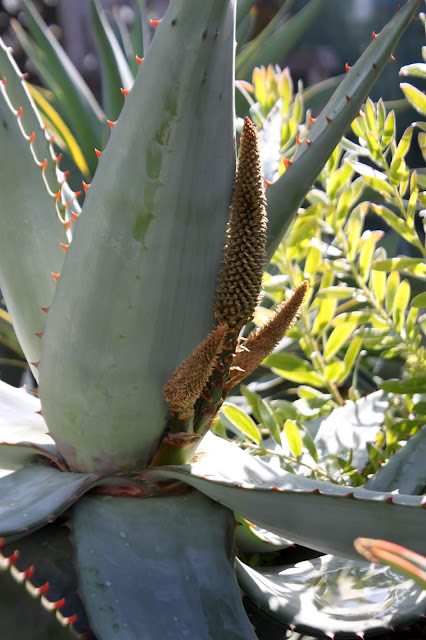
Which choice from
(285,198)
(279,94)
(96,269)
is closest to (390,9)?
(279,94)

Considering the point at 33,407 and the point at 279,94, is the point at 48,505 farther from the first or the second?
the point at 279,94

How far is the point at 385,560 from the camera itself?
1.11ft

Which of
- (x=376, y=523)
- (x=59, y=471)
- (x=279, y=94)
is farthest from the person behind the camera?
(x=279, y=94)

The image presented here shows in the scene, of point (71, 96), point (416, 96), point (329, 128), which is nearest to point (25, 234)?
point (329, 128)

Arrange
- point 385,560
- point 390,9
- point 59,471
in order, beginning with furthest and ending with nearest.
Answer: point 390,9, point 59,471, point 385,560

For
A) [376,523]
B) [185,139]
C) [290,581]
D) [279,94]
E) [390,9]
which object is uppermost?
[390,9]

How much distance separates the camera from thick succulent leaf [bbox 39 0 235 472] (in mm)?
507

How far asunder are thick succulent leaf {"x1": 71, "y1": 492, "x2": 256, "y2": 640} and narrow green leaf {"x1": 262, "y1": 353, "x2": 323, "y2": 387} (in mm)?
310

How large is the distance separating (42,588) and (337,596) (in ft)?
0.94

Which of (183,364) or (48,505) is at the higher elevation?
(183,364)

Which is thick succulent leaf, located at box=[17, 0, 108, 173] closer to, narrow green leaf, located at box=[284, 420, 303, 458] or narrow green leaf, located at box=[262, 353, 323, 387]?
narrow green leaf, located at box=[262, 353, 323, 387]

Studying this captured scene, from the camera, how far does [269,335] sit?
604 mm

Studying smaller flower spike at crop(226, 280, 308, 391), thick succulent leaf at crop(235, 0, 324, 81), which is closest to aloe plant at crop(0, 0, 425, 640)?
smaller flower spike at crop(226, 280, 308, 391)

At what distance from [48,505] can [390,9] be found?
1.76m
